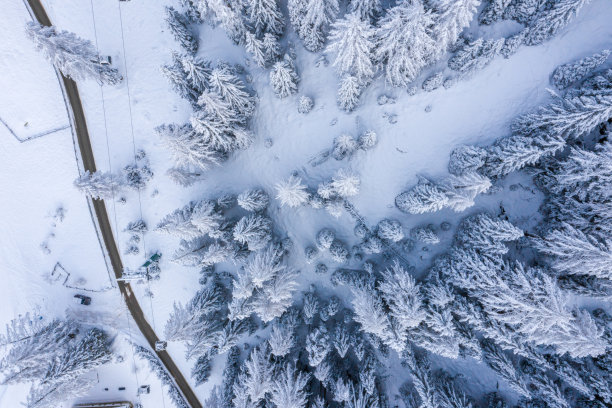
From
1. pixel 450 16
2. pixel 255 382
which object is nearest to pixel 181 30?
pixel 450 16

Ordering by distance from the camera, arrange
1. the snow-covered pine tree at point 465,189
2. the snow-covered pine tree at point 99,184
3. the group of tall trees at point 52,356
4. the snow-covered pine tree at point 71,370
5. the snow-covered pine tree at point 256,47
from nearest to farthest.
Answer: the snow-covered pine tree at point 465,189, the snow-covered pine tree at point 256,47, the group of tall trees at point 52,356, the snow-covered pine tree at point 71,370, the snow-covered pine tree at point 99,184

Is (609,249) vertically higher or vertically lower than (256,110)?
lower

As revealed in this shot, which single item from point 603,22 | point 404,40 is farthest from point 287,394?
point 603,22

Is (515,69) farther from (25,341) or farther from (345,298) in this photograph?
(25,341)

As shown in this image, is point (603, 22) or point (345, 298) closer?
point (603, 22)

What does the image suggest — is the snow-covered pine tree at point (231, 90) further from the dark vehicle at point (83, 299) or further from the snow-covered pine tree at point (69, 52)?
the dark vehicle at point (83, 299)

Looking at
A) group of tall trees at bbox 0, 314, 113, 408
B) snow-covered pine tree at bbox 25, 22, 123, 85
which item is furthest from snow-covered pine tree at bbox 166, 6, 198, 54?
group of tall trees at bbox 0, 314, 113, 408

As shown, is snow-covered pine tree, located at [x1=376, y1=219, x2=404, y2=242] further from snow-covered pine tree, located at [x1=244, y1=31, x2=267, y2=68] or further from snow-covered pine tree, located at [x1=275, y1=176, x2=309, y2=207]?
snow-covered pine tree, located at [x1=244, y1=31, x2=267, y2=68]

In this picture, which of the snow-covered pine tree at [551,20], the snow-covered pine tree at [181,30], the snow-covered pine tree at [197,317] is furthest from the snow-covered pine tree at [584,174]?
the snow-covered pine tree at [181,30]
